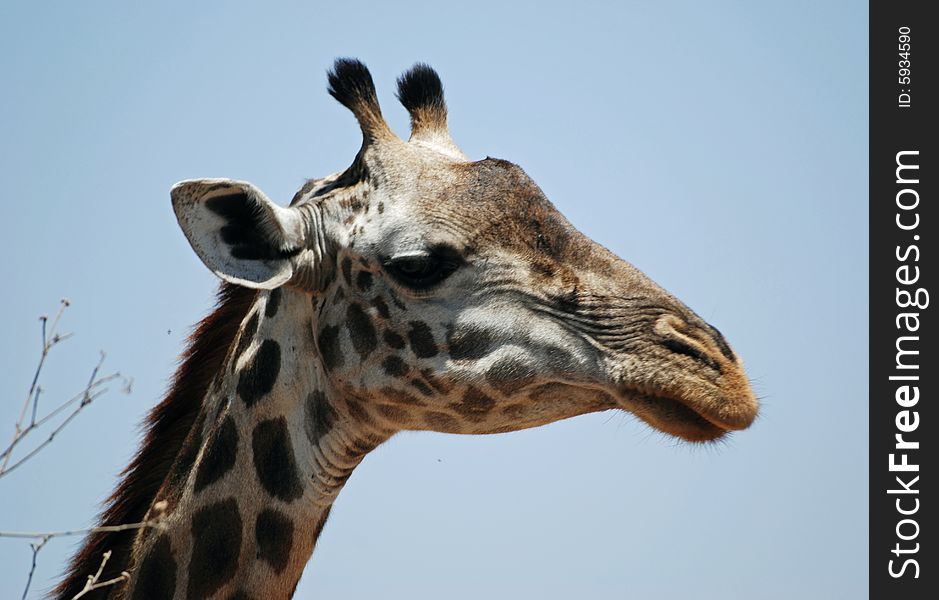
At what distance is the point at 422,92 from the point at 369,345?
2302 mm

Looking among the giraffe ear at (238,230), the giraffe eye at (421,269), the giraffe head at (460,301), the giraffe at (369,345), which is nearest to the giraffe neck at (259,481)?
the giraffe at (369,345)

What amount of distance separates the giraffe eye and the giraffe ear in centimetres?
58

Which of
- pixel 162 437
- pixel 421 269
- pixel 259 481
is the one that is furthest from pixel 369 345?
pixel 162 437

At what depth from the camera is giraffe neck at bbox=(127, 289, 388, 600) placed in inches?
251

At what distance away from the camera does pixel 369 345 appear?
6430 mm

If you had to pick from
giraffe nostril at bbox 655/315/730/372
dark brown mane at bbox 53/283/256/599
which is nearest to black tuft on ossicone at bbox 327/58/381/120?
dark brown mane at bbox 53/283/256/599

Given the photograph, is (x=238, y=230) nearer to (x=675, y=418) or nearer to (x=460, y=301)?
(x=460, y=301)

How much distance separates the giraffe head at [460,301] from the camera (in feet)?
19.7

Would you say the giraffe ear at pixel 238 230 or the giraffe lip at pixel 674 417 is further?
the giraffe ear at pixel 238 230

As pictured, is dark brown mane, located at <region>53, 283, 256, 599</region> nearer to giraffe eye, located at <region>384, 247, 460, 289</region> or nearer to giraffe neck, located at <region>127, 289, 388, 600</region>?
giraffe neck, located at <region>127, 289, 388, 600</region>

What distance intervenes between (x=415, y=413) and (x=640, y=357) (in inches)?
50.1

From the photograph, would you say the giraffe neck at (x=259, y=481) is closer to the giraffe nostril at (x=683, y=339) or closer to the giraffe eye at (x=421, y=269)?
the giraffe eye at (x=421, y=269)

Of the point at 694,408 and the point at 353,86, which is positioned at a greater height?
the point at 353,86

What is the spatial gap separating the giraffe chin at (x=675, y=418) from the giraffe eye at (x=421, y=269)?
1.17 m
